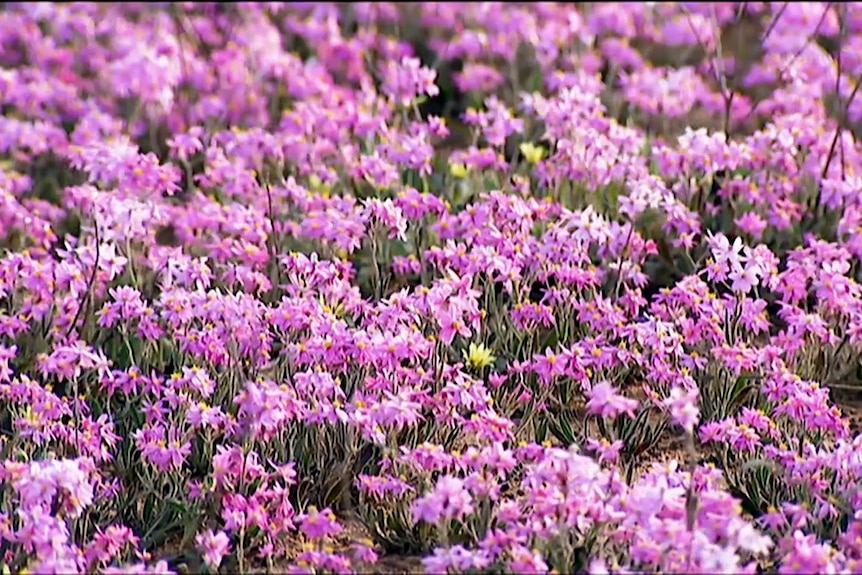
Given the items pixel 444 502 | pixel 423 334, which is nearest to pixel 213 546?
pixel 444 502

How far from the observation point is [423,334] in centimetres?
520

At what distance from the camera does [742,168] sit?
264 inches

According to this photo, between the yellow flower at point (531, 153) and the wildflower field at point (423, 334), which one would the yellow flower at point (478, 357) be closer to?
the wildflower field at point (423, 334)

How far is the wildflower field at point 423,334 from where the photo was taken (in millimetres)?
4328

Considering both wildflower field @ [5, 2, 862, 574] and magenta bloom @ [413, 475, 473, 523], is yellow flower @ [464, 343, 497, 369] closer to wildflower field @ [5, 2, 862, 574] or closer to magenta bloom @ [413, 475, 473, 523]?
wildflower field @ [5, 2, 862, 574]

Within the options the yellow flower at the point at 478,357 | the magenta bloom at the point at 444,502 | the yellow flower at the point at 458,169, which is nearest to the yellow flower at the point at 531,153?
the yellow flower at the point at 458,169

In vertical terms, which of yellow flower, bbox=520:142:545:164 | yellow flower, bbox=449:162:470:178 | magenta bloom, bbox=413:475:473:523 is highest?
yellow flower, bbox=520:142:545:164

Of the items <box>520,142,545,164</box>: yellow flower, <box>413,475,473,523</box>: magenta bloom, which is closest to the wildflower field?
<box>413,475,473,523</box>: magenta bloom

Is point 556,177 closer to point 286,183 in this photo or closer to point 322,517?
point 286,183

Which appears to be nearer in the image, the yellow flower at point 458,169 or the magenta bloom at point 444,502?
the magenta bloom at point 444,502

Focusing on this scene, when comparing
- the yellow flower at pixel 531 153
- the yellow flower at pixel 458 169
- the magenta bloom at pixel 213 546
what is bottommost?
the magenta bloom at pixel 213 546

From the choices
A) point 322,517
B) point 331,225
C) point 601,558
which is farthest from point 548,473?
point 331,225

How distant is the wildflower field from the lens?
14.2ft

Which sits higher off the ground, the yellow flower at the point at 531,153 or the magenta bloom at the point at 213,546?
the yellow flower at the point at 531,153
